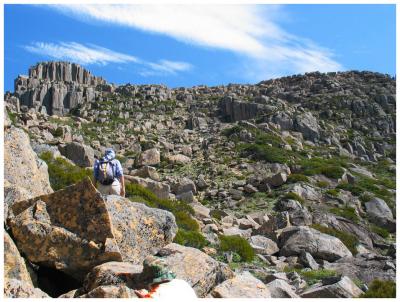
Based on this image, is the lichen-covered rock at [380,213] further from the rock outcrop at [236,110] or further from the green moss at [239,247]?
the rock outcrop at [236,110]

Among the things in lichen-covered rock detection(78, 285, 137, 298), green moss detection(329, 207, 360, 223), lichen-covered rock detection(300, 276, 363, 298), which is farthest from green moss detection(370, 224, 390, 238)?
lichen-covered rock detection(78, 285, 137, 298)

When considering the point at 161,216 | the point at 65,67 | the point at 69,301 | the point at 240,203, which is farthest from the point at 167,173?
the point at 65,67

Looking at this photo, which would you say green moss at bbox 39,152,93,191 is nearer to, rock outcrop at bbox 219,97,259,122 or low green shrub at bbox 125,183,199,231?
low green shrub at bbox 125,183,199,231

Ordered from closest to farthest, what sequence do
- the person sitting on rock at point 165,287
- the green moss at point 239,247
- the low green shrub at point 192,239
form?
the person sitting on rock at point 165,287
the low green shrub at point 192,239
the green moss at point 239,247

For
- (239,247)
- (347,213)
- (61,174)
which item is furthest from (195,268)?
(347,213)

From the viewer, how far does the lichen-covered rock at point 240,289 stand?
347 inches

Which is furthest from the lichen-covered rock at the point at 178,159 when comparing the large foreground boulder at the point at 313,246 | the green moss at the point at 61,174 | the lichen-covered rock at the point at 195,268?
the lichen-covered rock at the point at 195,268

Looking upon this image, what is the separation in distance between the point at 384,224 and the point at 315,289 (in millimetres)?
21627

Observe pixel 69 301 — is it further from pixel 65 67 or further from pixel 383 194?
pixel 65 67

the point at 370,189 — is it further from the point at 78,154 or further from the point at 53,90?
the point at 53,90

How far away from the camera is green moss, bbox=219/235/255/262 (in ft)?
52.4

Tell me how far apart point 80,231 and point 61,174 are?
10105mm

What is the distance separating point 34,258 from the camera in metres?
9.09

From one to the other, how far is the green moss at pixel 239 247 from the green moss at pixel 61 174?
611 cm
